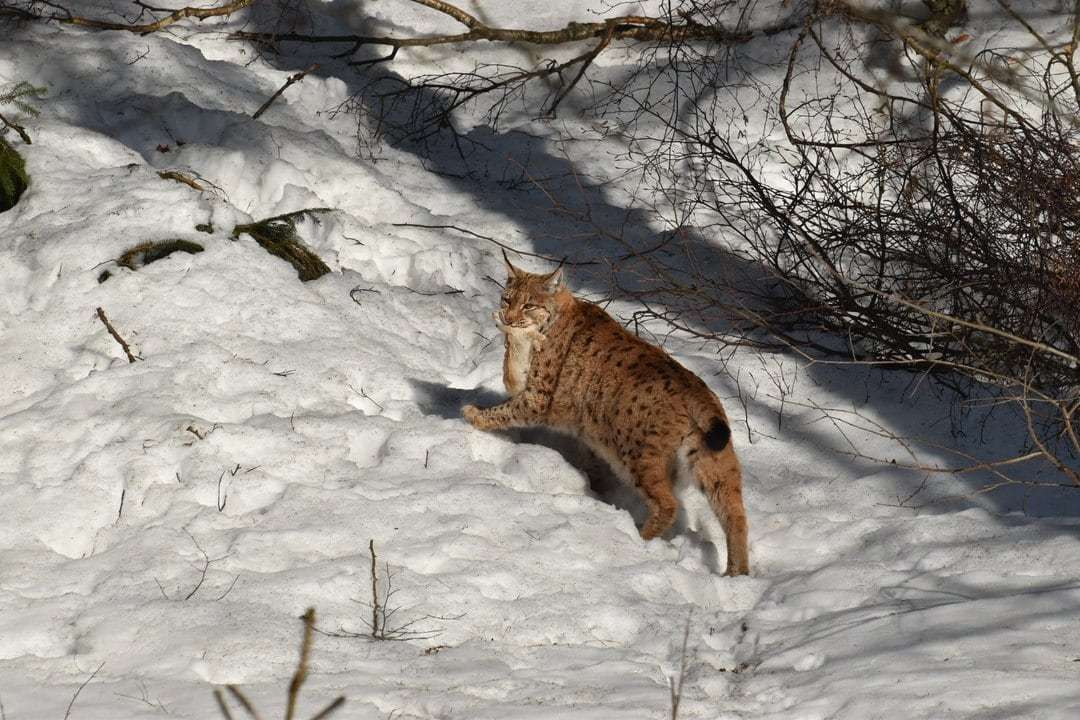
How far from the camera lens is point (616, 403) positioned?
514 centimetres

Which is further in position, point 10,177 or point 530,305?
point 10,177

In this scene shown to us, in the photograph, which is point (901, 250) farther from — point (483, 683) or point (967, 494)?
point (483, 683)

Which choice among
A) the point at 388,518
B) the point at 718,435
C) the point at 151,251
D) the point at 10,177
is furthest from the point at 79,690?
the point at 10,177

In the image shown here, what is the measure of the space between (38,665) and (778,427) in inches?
154

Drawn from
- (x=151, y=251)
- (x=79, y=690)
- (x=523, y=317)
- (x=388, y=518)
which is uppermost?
(x=523, y=317)

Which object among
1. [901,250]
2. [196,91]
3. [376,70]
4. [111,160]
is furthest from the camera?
[376,70]

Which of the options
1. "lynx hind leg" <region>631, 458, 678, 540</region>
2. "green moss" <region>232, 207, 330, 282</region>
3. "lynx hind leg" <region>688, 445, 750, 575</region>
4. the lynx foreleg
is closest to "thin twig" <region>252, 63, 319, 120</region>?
"green moss" <region>232, 207, 330, 282</region>

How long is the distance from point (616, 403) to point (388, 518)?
4.17ft

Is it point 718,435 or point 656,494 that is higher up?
point 718,435

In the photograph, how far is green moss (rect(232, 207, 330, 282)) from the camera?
643 cm

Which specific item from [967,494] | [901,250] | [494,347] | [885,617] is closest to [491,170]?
[494,347]

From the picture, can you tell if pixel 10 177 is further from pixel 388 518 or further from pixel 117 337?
pixel 388 518

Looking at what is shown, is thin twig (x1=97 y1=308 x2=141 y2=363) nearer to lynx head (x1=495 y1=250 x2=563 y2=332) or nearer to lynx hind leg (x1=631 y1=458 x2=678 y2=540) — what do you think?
lynx head (x1=495 y1=250 x2=563 y2=332)

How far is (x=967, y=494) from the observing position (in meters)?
5.15
